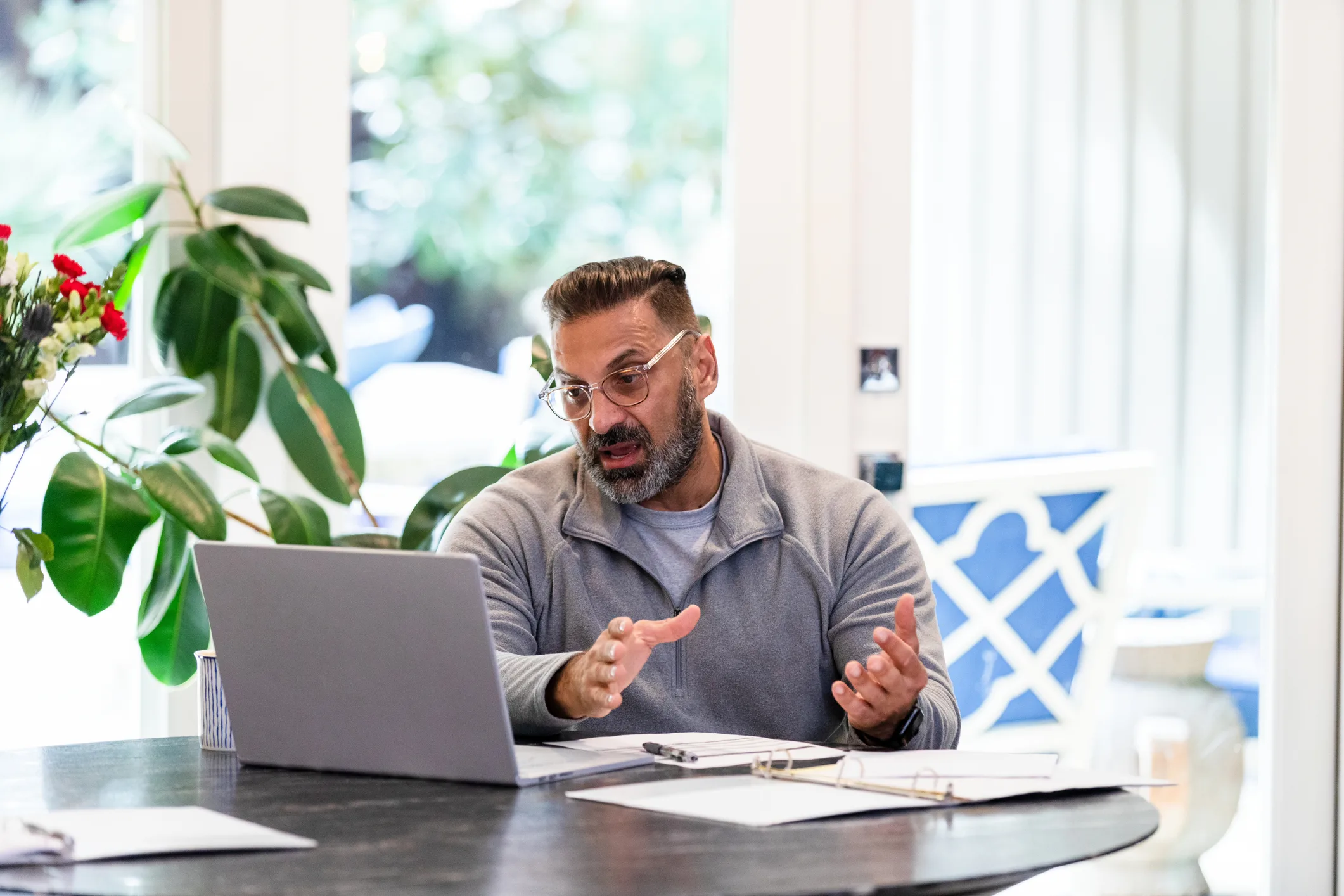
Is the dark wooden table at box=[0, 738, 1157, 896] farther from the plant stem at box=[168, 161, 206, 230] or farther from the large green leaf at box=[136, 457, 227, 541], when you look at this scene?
the plant stem at box=[168, 161, 206, 230]

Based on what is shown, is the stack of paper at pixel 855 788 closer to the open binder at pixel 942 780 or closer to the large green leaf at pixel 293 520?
the open binder at pixel 942 780

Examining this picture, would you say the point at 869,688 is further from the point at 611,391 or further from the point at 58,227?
the point at 58,227

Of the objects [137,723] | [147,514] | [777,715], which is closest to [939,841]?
[777,715]

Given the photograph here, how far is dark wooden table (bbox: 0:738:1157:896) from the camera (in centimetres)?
107

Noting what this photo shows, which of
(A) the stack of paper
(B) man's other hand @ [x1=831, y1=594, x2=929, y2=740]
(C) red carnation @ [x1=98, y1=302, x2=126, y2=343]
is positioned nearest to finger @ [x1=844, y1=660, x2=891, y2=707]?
(B) man's other hand @ [x1=831, y1=594, x2=929, y2=740]

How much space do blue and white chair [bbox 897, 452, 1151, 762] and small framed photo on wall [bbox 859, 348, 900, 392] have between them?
0.65 ft

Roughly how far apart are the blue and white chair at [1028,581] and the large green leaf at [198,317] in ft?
4.44

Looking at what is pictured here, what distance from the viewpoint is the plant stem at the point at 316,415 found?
263cm

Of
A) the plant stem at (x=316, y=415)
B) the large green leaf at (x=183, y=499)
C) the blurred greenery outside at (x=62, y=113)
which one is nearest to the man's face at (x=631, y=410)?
the large green leaf at (x=183, y=499)

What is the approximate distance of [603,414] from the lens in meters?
2.04

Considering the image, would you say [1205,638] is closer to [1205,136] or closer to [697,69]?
[1205,136]

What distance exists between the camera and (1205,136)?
3199 millimetres

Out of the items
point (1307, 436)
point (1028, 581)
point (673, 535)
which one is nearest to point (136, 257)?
point (673, 535)

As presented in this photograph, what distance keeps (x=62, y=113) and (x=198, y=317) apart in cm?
45
